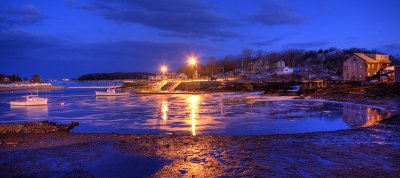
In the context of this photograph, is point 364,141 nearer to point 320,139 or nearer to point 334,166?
point 320,139

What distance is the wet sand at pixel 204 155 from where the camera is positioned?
35.7 feet

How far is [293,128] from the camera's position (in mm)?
20375

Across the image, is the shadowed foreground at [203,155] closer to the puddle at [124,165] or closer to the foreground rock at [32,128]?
the puddle at [124,165]

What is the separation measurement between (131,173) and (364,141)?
10.5 metres

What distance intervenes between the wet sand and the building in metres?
58.0

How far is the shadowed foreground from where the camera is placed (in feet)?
35.8

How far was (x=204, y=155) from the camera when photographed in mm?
13148

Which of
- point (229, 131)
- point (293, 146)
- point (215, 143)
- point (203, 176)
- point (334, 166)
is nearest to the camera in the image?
point (203, 176)

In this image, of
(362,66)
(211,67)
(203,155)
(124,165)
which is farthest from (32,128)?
(211,67)

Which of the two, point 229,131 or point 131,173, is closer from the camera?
point 131,173

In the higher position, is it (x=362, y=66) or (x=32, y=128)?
(x=362, y=66)

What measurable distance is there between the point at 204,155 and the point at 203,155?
0.04 meters

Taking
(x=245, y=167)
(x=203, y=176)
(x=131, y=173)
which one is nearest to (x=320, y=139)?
(x=245, y=167)

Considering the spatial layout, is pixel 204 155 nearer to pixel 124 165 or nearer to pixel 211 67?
pixel 124 165
